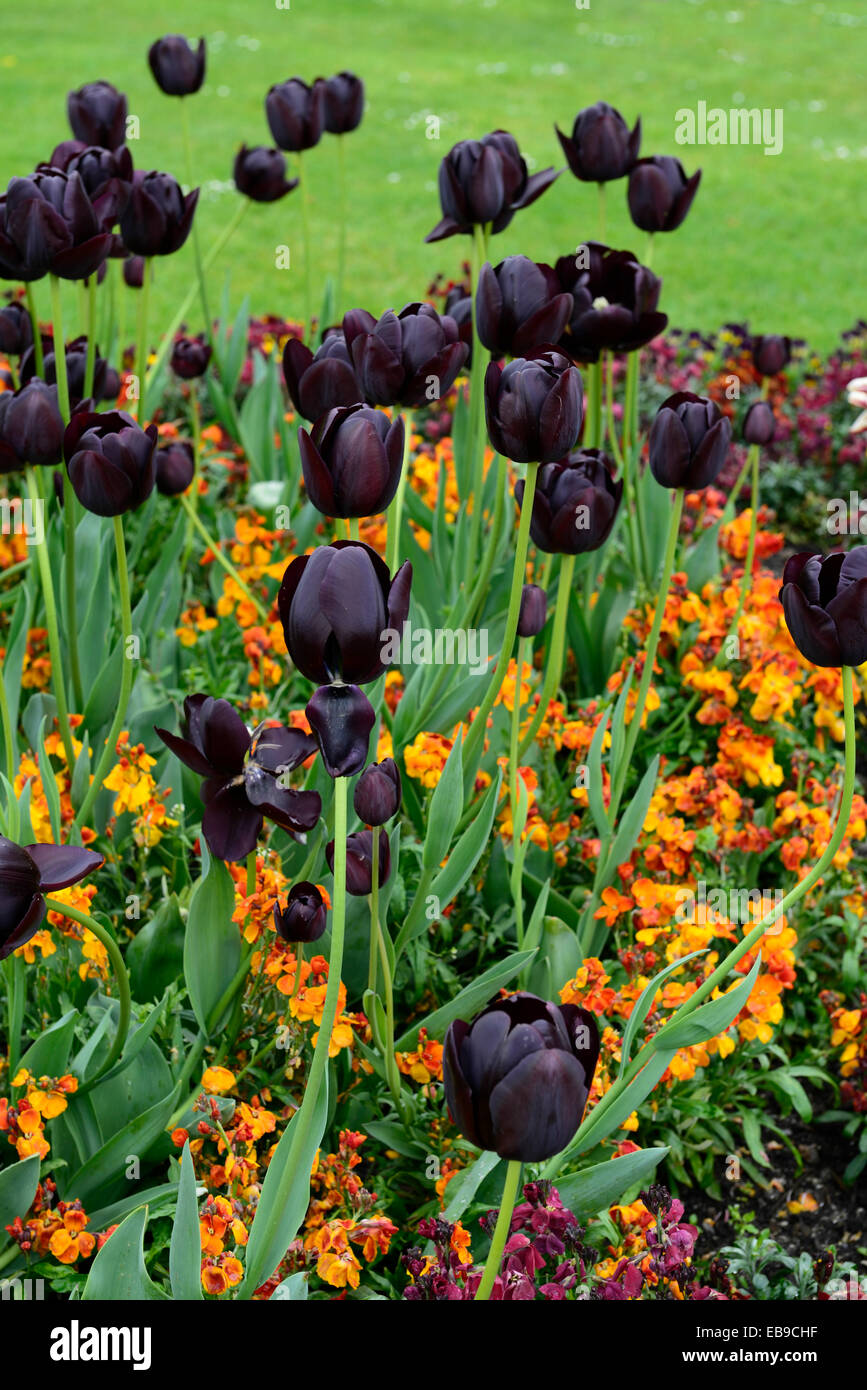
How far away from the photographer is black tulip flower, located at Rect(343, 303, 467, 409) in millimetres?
1826

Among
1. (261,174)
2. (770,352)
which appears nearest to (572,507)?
(770,352)

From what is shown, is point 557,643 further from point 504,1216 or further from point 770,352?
point 770,352

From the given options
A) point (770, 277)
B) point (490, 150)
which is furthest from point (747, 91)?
point (490, 150)

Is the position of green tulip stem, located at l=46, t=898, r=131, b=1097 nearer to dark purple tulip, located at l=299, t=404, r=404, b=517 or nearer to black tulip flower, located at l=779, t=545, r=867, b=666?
dark purple tulip, located at l=299, t=404, r=404, b=517

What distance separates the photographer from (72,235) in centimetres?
210

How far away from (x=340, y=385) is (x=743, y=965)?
1.06 meters

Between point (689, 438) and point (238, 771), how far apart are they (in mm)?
899

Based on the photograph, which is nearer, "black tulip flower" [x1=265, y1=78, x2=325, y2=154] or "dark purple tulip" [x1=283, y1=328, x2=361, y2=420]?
"dark purple tulip" [x1=283, y1=328, x2=361, y2=420]

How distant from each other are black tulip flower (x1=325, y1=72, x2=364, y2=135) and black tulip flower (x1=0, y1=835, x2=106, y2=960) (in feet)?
8.26

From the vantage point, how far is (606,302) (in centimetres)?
236

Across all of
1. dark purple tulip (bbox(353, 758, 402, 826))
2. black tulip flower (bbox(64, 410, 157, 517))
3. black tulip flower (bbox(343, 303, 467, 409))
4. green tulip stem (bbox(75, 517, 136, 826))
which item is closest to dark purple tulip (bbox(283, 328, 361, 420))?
black tulip flower (bbox(343, 303, 467, 409))

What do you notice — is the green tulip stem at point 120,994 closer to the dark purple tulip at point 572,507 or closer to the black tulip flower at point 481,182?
the dark purple tulip at point 572,507

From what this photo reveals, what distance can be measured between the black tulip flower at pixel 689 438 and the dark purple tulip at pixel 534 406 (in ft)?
1.27
